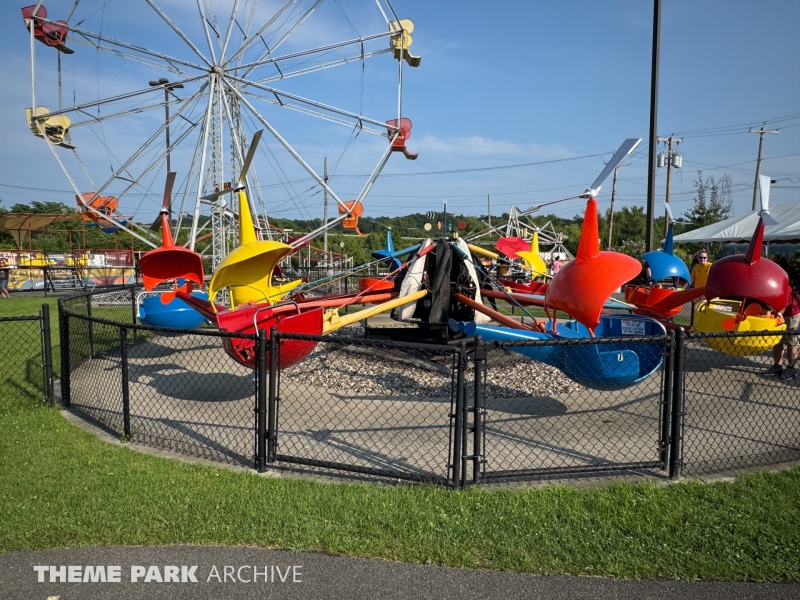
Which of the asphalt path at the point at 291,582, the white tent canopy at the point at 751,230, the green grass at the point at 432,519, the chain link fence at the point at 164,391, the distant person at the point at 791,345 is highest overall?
the white tent canopy at the point at 751,230

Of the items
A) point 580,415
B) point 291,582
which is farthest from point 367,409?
point 291,582

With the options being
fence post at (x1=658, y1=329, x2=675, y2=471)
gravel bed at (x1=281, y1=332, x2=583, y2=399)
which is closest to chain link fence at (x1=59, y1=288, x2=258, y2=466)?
gravel bed at (x1=281, y1=332, x2=583, y2=399)

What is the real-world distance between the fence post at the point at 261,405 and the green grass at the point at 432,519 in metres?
0.22

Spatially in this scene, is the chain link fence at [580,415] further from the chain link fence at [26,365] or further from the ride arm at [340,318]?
the chain link fence at [26,365]

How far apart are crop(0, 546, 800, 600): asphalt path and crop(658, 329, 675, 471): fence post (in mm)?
1519

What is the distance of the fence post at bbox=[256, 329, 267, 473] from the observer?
470cm

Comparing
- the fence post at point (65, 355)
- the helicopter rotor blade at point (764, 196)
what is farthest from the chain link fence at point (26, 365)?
the helicopter rotor blade at point (764, 196)

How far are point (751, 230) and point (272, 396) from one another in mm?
26662

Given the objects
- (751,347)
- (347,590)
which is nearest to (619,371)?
(751,347)

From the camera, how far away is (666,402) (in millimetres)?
4633

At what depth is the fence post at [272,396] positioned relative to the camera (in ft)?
15.4

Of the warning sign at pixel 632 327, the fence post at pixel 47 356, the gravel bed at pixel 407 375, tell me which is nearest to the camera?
the fence post at pixel 47 356

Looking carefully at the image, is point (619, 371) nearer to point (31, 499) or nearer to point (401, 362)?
point (401, 362)

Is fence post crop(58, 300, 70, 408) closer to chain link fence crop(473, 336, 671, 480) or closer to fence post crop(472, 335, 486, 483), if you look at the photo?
chain link fence crop(473, 336, 671, 480)
